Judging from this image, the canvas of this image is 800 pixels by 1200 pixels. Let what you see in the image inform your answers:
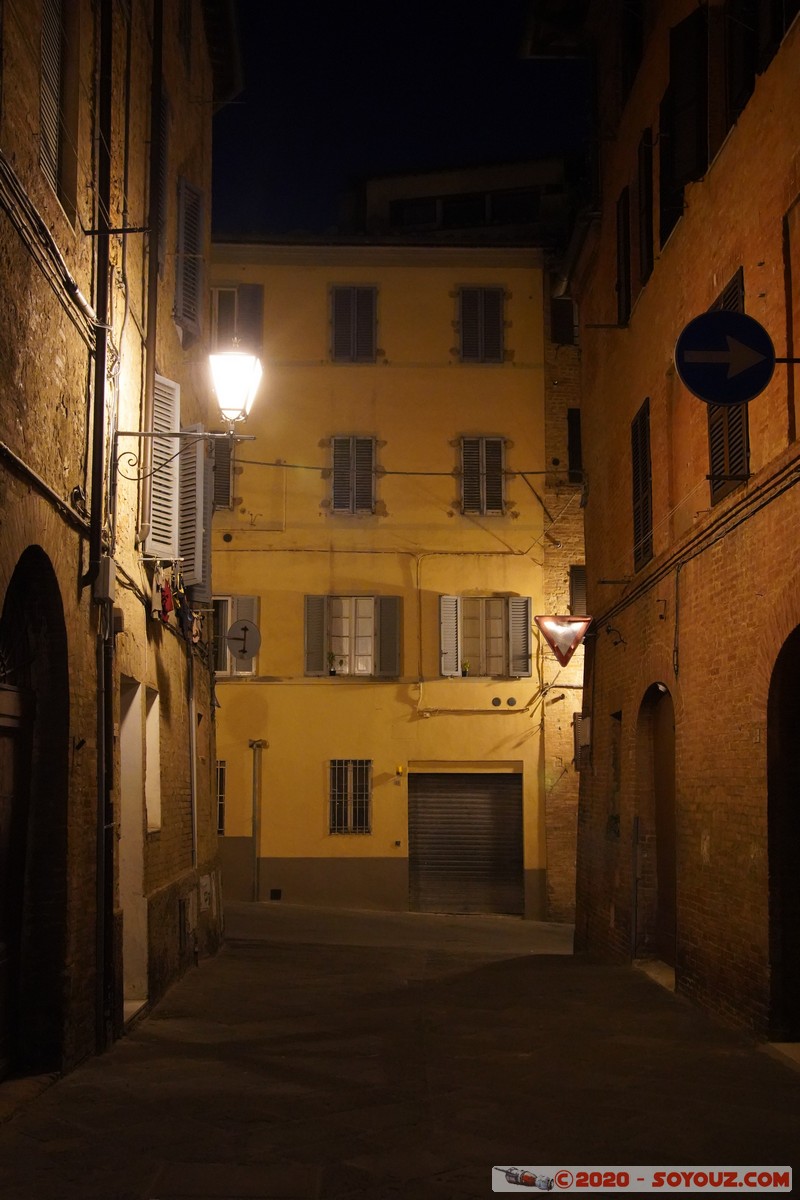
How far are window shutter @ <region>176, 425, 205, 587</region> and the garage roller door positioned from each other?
12.6 metres

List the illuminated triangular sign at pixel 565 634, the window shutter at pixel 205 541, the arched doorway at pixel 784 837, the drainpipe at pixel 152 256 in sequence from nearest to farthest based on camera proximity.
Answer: the arched doorway at pixel 784 837, the drainpipe at pixel 152 256, the window shutter at pixel 205 541, the illuminated triangular sign at pixel 565 634

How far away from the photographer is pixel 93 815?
9.18 meters

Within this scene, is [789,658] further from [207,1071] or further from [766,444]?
[207,1071]

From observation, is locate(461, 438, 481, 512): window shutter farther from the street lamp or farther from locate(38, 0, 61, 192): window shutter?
locate(38, 0, 61, 192): window shutter

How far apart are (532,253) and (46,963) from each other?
2069cm

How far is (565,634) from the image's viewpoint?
17016 millimetres

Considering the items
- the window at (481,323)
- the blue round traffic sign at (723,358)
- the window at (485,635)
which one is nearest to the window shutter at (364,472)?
the window at (485,635)

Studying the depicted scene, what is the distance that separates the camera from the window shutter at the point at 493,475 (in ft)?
83.3

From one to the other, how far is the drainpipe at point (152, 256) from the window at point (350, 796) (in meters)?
13.8

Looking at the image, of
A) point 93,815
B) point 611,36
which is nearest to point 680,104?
point 611,36

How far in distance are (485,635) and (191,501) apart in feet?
41.9

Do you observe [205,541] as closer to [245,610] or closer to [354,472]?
[245,610]

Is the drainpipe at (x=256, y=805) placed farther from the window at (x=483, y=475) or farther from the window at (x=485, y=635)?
the window at (x=483, y=475)

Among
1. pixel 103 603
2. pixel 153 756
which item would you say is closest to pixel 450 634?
pixel 153 756
